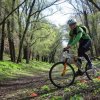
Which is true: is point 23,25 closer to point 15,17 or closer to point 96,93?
point 15,17

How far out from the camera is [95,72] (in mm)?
10867

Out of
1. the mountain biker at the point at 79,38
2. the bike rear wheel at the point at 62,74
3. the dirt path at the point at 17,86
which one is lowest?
the dirt path at the point at 17,86

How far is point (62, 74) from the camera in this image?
10.1 m

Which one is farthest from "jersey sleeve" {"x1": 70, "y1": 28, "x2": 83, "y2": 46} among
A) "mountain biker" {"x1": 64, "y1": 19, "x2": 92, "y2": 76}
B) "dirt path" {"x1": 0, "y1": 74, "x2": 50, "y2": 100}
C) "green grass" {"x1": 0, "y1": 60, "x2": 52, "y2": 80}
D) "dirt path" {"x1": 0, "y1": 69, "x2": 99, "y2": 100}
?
"green grass" {"x1": 0, "y1": 60, "x2": 52, "y2": 80}

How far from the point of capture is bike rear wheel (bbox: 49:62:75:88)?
964 centimetres

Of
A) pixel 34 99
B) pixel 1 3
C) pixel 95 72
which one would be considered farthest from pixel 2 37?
pixel 34 99

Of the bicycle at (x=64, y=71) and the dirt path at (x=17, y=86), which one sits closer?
the bicycle at (x=64, y=71)

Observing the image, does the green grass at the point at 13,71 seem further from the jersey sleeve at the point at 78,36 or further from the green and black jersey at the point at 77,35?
the jersey sleeve at the point at 78,36

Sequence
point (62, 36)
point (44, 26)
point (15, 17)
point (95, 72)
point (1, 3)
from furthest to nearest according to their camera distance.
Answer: point (62, 36) < point (44, 26) < point (15, 17) < point (1, 3) < point (95, 72)

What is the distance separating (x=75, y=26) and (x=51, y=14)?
27.9 meters

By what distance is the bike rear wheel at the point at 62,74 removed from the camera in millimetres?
9643

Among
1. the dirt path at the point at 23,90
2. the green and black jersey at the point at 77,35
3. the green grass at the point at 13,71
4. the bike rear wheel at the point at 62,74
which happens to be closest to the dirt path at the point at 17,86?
the dirt path at the point at 23,90

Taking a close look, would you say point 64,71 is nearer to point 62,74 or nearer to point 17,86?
point 62,74

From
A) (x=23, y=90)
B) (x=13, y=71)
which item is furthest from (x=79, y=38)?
(x=13, y=71)
